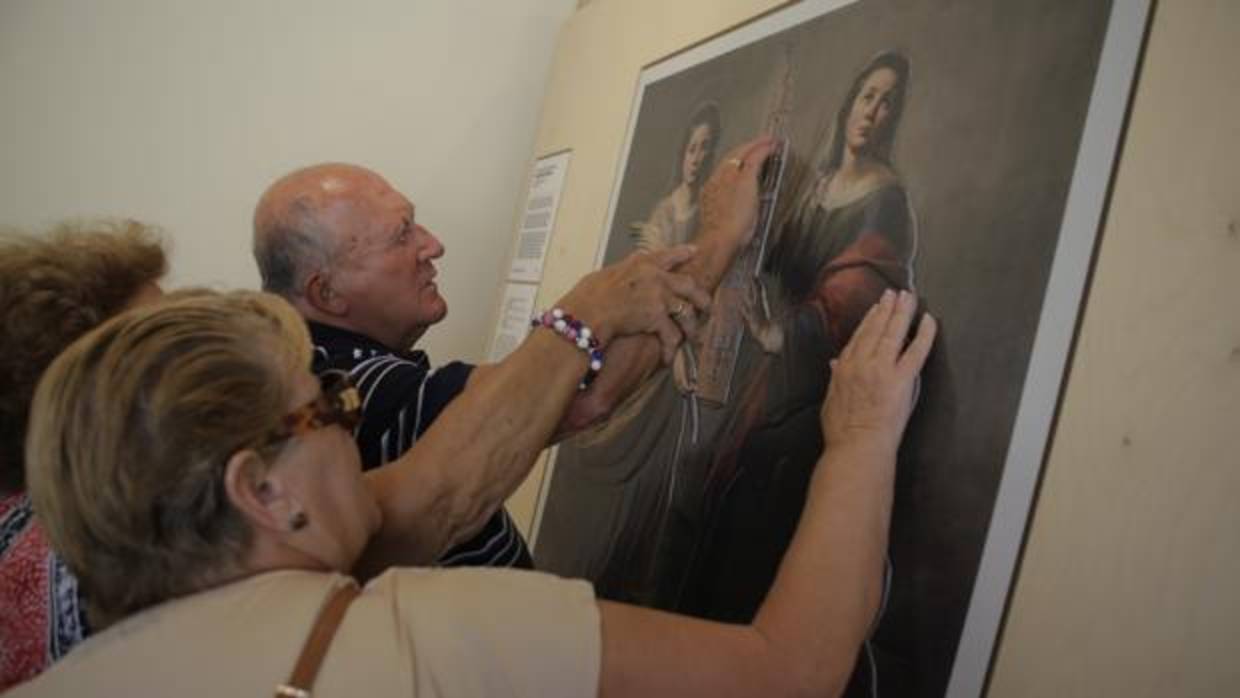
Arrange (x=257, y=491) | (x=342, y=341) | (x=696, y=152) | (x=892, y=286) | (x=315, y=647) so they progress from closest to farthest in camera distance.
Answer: (x=315, y=647), (x=257, y=491), (x=892, y=286), (x=342, y=341), (x=696, y=152)

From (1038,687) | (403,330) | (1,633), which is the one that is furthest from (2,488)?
(1038,687)

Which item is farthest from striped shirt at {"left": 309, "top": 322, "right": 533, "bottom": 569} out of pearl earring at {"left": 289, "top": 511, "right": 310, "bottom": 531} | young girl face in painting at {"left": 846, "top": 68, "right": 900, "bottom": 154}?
young girl face in painting at {"left": 846, "top": 68, "right": 900, "bottom": 154}

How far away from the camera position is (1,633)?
0.89 metres

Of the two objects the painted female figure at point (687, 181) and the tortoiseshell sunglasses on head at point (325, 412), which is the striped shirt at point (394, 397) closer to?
the tortoiseshell sunglasses on head at point (325, 412)

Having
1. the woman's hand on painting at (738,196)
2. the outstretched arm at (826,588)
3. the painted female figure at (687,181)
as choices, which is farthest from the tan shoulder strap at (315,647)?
the painted female figure at (687,181)

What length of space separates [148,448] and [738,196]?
3.20 feet

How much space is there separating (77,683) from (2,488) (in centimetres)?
47

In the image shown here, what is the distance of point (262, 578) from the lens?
2.31 ft

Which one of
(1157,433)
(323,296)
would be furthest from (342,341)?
(1157,433)

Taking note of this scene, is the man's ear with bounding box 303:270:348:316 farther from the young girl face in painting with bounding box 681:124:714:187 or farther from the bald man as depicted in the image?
the young girl face in painting with bounding box 681:124:714:187

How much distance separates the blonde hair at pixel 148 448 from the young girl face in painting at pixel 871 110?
0.83 meters

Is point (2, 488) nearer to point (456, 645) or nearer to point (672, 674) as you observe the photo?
point (456, 645)

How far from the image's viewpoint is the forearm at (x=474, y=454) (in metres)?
1.02

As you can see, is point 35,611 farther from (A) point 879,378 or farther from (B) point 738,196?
(B) point 738,196
